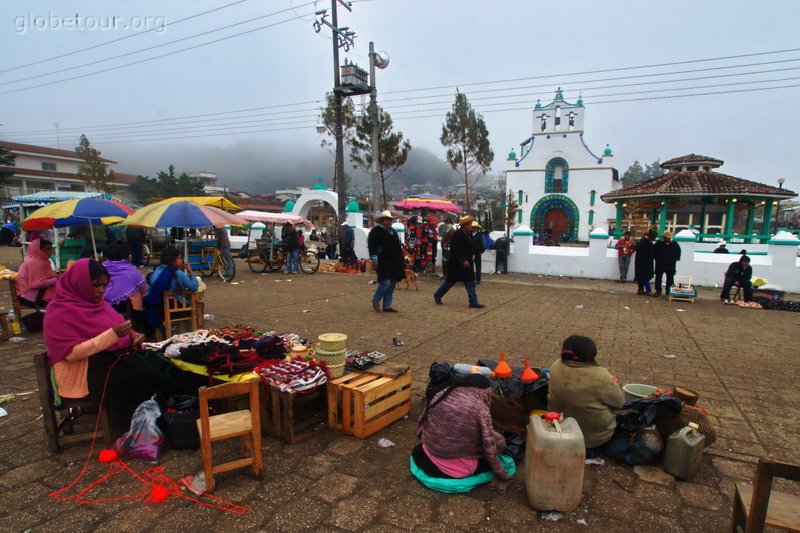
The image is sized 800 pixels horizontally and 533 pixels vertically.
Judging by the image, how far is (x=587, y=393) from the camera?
2943 millimetres

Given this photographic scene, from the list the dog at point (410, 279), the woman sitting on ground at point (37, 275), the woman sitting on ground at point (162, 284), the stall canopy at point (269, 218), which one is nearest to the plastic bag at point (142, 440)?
the woman sitting on ground at point (162, 284)

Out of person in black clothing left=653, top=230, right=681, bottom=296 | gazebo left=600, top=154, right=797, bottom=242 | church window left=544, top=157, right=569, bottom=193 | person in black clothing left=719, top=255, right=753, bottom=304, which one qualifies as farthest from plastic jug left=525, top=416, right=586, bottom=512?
church window left=544, top=157, right=569, bottom=193

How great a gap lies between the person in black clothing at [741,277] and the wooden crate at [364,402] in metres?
9.51

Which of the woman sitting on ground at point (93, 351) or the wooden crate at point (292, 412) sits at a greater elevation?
the woman sitting on ground at point (93, 351)

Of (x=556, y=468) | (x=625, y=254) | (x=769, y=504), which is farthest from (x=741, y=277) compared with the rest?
(x=556, y=468)

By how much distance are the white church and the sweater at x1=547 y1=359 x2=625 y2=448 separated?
30.7 metres

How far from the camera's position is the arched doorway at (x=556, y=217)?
110ft

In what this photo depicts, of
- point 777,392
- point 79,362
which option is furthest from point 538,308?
point 79,362

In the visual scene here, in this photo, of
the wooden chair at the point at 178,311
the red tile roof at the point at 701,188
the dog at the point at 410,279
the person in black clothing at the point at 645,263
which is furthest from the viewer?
the red tile roof at the point at 701,188

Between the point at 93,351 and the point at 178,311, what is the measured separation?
94.2 inches

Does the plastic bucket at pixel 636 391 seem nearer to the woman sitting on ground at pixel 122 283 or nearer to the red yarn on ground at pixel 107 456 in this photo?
the red yarn on ground at pixel 107 456

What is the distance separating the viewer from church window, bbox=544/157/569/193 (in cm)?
3347

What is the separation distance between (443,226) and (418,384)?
10474mm

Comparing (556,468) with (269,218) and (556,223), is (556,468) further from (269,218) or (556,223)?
(556,223)
